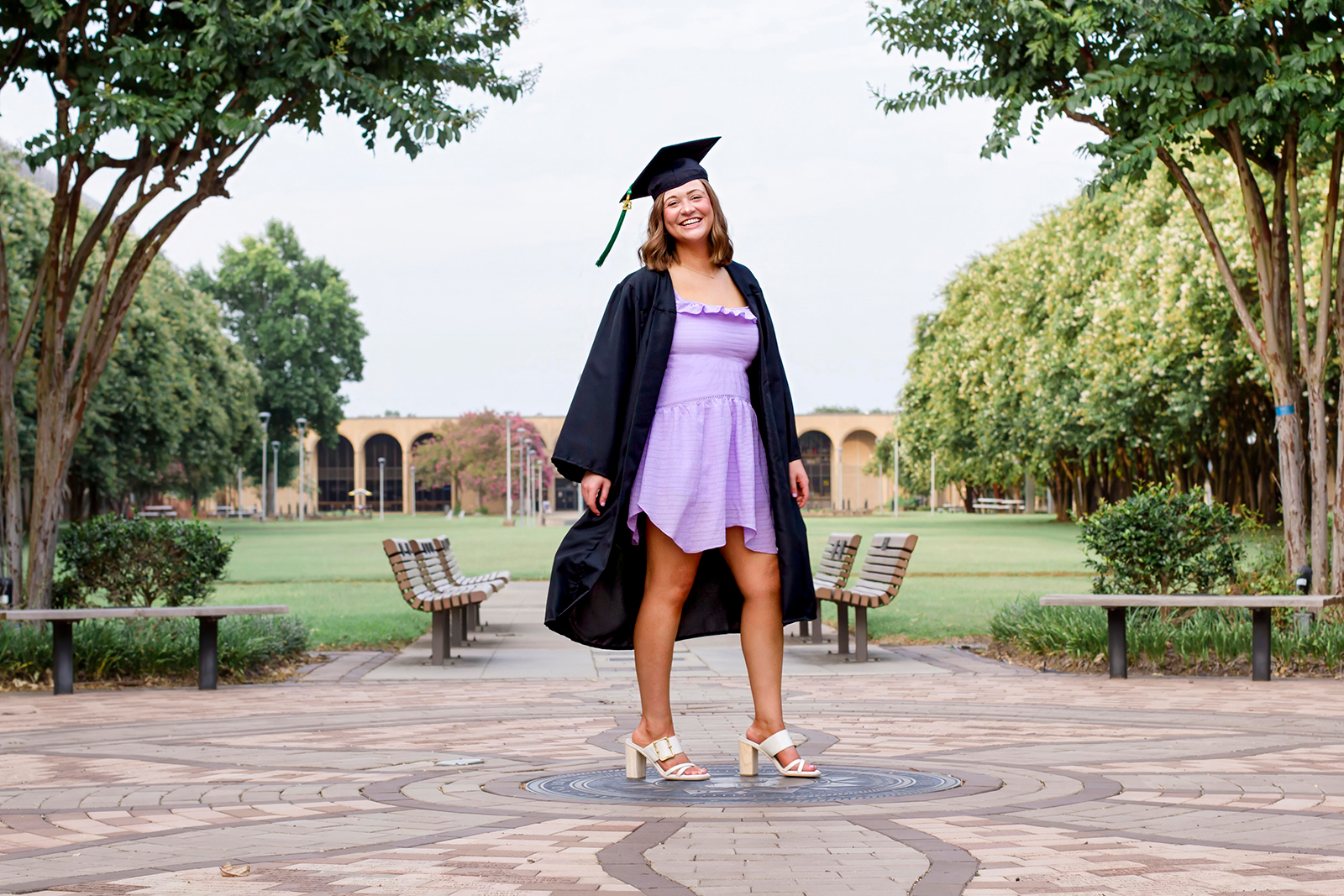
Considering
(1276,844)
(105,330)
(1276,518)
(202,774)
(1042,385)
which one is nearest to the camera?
(1276,844)

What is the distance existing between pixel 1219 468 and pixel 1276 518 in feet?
7.30

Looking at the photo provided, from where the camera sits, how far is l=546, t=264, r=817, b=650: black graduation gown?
4750 mm

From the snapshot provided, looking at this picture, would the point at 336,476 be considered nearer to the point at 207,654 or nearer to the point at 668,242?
the point at 207,654

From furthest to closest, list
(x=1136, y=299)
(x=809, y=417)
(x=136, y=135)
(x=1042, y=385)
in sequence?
(x=809, y=417) < (x=1042, y=385) < (x=1136, y=299) < (x=136, y=135)

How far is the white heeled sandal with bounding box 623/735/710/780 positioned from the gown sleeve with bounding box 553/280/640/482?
88 centimetres

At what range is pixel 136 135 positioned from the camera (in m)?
9.23

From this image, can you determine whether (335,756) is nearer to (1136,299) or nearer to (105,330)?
(105,330)

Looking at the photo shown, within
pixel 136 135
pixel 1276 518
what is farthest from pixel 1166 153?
pixel 1276 518

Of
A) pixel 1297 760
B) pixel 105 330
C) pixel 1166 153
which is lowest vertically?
pixel 1297 760

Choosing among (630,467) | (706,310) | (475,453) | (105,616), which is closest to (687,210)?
(706,310)

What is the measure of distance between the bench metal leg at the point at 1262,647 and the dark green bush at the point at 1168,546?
1.53 m

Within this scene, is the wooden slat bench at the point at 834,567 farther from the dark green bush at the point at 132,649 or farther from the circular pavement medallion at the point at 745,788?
the circular pavement medallion at the point at 745,788

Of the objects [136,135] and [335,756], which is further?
[136,135]

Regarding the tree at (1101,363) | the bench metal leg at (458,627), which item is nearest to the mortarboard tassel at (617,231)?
the bench metal leg at (458,627)
